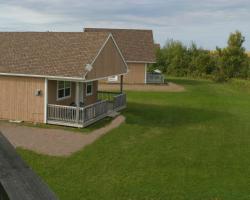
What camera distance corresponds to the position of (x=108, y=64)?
21.7 metres

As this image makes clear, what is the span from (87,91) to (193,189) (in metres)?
13.7

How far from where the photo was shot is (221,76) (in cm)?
4884

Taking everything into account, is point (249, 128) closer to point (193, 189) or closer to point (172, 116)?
point (172, 116)

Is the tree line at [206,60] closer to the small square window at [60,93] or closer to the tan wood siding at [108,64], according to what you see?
the tan wood siding at [108,64]

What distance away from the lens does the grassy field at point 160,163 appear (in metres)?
10.1

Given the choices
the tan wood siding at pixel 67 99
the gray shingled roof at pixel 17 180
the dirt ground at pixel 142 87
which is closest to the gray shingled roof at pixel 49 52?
the tan wood siding at pixel 67 99

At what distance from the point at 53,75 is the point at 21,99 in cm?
233

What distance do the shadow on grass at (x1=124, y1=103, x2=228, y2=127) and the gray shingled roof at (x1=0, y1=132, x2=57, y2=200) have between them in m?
17.8

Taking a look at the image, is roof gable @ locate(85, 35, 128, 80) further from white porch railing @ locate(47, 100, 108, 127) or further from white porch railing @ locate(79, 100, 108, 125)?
white porch railing @ locate(47, 100, 108, 127)

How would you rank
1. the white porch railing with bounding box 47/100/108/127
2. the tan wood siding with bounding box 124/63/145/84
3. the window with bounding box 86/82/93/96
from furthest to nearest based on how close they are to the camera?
the tan wood siding with bounding box 124/63/145/84, the window with bounding box 86/82/93/96, the white porch railing with bounding box 47/100/108/127

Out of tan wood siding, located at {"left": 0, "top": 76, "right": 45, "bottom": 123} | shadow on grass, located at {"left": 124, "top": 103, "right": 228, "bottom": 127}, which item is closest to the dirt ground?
shadow on grass, located at {"left": 124, "top": 103, "right": 228, "bottom": 127}

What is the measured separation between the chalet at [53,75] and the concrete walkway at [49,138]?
3.62 feet

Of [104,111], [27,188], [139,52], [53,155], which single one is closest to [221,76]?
[139,52]

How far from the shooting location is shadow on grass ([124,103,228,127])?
20464 mm
